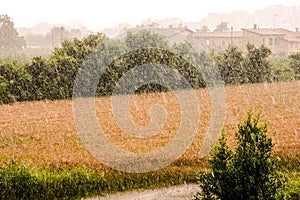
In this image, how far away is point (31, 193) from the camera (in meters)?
7.61

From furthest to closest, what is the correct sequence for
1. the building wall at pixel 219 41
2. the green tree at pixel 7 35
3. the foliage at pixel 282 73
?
1. the building wall at pixel 219 41
2. the green tree at pixel 7 35
3. the foliage at pixel 282 73

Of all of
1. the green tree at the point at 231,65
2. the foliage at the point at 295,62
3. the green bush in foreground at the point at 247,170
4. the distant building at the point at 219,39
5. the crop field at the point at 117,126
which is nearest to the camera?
the green bush in foreground at the point at 247,170

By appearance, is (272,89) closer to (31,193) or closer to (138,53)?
(138,53)

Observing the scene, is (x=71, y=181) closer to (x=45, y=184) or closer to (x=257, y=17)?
(x=45, y=184)

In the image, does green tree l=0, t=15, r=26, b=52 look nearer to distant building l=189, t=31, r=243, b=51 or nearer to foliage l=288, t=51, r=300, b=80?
distant building l=189, t=31, r=243, b=51

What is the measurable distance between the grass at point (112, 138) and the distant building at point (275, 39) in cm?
2203

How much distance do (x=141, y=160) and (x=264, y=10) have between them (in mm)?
88396

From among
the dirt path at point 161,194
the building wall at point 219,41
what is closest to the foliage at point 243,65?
the dirt path at point 161,194

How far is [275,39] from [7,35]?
79.8 feet

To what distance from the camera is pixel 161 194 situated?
7.75 m

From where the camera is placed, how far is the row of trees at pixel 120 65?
18297mm

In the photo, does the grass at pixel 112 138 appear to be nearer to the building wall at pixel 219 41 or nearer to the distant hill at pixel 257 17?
the building wall at pixel 219 41

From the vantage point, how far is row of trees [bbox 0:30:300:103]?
18.3 m

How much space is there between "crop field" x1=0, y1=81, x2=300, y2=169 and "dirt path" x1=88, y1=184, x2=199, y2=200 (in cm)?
110
